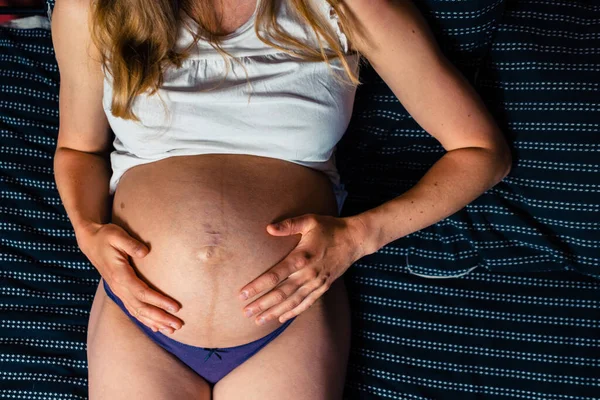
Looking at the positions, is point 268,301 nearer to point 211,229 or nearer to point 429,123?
point 211,229

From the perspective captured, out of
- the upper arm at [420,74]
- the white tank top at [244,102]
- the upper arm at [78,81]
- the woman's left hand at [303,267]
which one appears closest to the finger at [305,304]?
the woman's left hand at [303,267]

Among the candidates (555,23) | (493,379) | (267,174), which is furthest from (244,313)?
(555,23)

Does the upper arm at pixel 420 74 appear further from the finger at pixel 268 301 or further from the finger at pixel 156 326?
the finger at pixel 156 326

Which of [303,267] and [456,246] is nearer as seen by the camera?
[303,267]

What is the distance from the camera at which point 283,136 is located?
3.66 ft

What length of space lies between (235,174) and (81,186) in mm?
337

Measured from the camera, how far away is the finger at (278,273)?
3.43 ft

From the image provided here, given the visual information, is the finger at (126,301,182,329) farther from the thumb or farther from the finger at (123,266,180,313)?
the thumb

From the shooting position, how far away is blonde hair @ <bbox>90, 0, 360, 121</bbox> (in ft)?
3.46

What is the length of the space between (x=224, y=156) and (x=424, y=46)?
16.5 inches

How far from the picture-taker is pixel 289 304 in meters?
1.09

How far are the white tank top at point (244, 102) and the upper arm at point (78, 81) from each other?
45 mm

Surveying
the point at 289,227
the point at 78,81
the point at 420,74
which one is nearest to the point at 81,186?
the point at 78,81

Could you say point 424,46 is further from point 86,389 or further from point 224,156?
point 86,389
